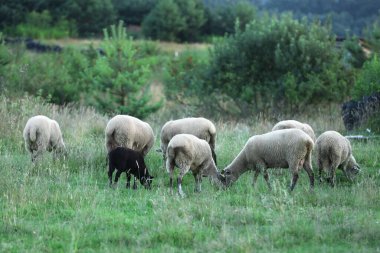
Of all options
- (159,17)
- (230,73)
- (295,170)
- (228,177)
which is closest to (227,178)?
(228,177)

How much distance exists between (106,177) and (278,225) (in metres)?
4.92

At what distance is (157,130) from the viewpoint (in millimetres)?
19328

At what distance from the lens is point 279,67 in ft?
96.4

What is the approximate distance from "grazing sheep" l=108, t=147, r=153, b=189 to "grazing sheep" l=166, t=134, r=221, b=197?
47 cm

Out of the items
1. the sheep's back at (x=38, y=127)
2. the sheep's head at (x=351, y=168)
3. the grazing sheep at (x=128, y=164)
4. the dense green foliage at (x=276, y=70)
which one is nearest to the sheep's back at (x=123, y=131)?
the grazing sheep at (x=128, y=164)

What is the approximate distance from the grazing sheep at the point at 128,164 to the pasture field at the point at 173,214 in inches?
9.3

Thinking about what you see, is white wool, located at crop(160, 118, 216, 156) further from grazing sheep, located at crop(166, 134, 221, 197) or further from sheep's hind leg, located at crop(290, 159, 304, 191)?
sheep's hind leg, located at crop(290, 159, 304, 191)

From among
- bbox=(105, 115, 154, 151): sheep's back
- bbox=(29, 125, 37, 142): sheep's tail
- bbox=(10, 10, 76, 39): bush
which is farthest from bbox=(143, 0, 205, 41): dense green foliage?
bbox=(105, 115, 154, 151): sheep's back

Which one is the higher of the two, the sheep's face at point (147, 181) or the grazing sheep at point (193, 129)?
the grazing sheep at point (193, 129)

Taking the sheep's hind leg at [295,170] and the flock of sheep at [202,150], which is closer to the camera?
the sheep's hind leg at [295,170]

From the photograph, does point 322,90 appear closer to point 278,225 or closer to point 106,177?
point 106,177

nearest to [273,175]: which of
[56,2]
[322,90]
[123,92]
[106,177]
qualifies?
[106,177]

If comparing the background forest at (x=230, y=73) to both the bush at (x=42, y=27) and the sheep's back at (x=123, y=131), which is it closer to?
the sheep's back at (x=123, y=131)

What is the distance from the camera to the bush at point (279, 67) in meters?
28.8
